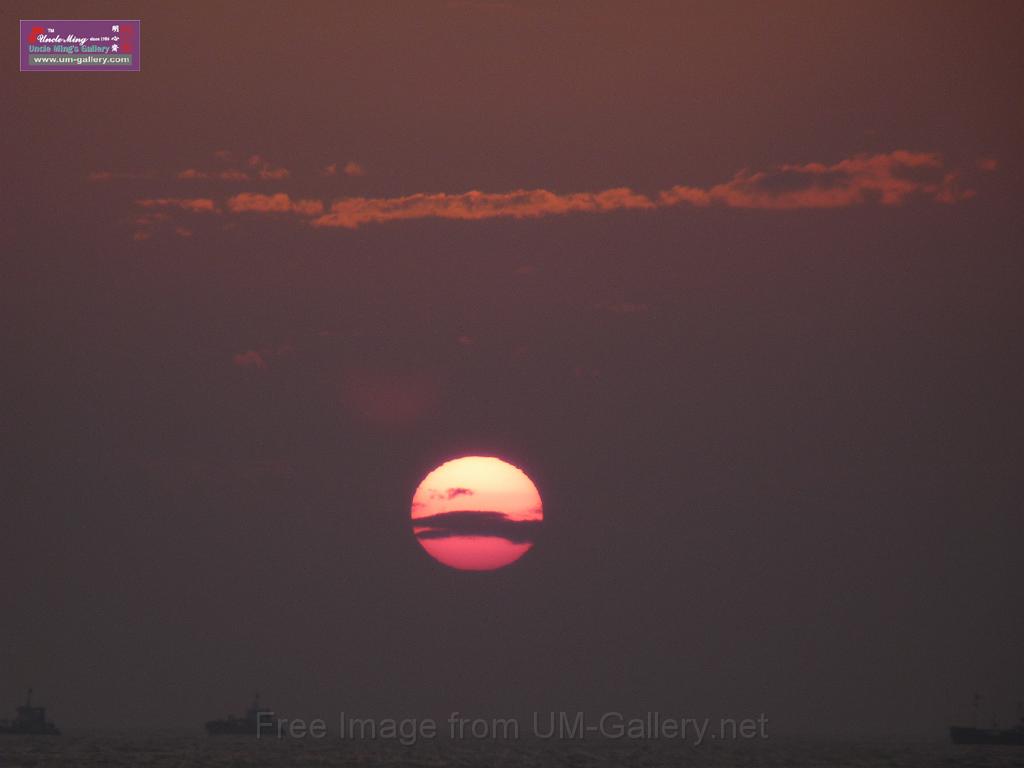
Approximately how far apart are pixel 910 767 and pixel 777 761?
15846 mm

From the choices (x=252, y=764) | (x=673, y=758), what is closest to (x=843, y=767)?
(x=673, y=758)

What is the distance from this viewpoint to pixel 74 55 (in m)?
80.2

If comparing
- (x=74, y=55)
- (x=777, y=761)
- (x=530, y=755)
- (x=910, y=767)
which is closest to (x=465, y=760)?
(x=530, y=755)

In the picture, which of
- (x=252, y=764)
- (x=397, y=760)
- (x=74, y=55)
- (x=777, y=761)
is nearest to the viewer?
(x=74, y=55)

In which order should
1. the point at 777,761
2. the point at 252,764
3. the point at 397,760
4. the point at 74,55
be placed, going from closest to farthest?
the point at 74,55 < the point at 252,764 < the point at 397,760 < the point at 777,761

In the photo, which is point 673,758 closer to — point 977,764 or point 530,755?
point 530,755

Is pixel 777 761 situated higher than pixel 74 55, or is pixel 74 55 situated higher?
pixel 74 55

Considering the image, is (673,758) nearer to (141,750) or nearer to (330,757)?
(330,757)

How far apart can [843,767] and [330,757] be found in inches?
2228

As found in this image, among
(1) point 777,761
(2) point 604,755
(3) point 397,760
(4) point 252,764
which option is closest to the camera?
(4) point 252,764

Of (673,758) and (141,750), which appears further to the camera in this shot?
(141,750)

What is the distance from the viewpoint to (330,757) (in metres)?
170

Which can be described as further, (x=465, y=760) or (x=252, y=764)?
(x=465, y=760)

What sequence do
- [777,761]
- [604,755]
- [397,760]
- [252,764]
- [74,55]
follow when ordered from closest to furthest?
1. [74,55]
2. [252,764]
3. [397,760]
4. [777,761]
5. [604,755]
